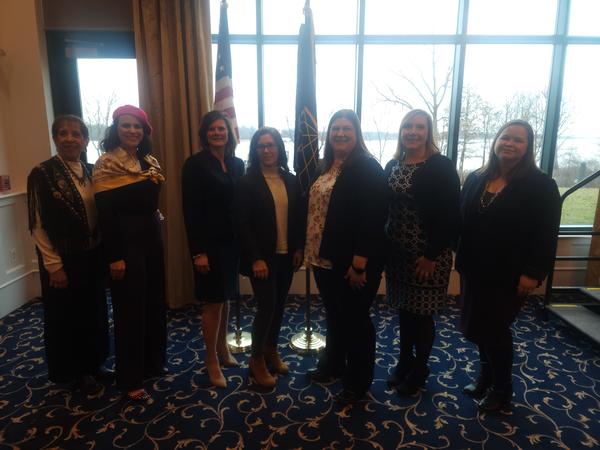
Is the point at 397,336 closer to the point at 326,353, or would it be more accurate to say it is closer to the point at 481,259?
the point at 326,353

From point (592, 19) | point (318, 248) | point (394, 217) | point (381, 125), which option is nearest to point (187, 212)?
Result: point (318, 248)

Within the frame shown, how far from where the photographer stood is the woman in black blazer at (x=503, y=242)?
1729 mm

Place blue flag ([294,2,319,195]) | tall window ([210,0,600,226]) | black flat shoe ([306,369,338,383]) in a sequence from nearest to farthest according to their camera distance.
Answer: black flat shoe ([306,369,338,383]) < blue flag ([294,2,319,195]) < tall window ([210,0,600,226])

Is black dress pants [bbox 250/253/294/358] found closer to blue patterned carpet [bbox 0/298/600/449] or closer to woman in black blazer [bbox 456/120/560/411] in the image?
blue patterned carpet [bbox 0/298/600/449]

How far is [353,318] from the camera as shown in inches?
73.5

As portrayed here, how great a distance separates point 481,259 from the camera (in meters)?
1.82

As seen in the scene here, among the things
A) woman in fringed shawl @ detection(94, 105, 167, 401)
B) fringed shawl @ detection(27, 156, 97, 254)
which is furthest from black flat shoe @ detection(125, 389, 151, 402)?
fringed shawl @ detection(27, 156, 97, 254)

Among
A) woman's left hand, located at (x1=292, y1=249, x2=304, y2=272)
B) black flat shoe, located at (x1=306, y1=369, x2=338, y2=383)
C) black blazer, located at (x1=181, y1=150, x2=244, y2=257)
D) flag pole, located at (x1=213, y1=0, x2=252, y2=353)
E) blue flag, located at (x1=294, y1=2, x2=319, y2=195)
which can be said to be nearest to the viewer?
black blazer, located at (x1=181, y1=150, x2=244, y2=257)

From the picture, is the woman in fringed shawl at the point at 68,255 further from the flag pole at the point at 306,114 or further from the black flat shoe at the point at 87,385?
the flag pole at the point at 306,114

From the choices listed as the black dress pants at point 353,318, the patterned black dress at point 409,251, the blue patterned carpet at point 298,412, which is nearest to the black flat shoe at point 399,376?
the blue patterned carpet at point 298,412

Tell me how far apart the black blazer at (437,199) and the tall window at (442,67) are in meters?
1.88

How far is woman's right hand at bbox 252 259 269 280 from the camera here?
1.92 m

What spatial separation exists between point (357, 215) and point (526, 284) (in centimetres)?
86

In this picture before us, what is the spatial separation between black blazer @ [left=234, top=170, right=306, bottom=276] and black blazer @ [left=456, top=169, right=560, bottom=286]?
0.92 metres
